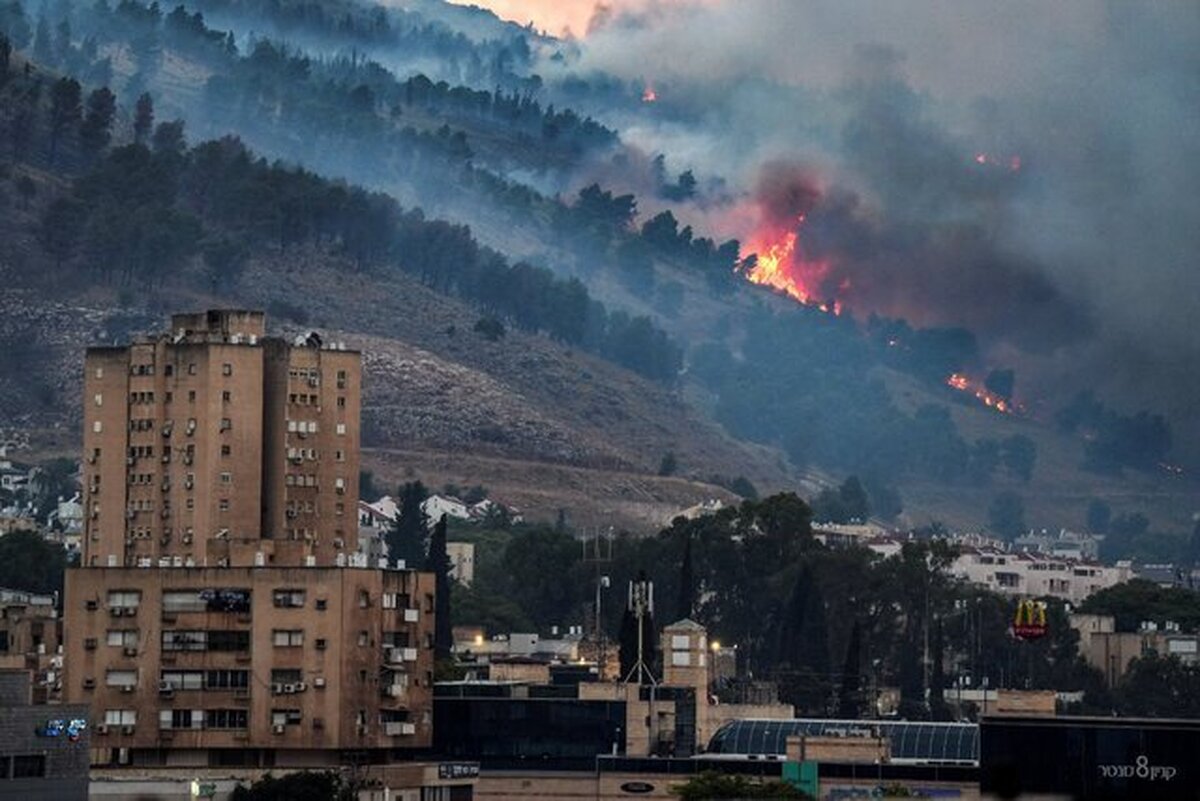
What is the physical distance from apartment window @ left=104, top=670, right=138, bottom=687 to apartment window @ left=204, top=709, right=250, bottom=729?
3.43 metres

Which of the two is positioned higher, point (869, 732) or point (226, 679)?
point (226, 679)

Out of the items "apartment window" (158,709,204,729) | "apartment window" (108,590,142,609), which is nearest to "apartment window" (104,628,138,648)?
"apartment window" (108,590,142,609)

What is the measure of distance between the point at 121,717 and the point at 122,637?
3.45 meters

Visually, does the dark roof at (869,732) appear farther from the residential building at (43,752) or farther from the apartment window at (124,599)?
the residential building at (43,752)

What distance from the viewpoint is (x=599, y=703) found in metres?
181

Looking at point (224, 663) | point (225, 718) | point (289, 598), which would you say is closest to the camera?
point (225, 718)

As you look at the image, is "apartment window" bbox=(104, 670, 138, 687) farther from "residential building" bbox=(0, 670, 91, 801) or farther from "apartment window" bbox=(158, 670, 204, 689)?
"residential building" bbox=(0, 670, 91, 801)

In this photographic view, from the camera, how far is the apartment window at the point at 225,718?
16588 cm

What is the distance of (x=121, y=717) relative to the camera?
166250 mm

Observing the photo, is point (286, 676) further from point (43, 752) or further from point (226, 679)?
point (43, 752)

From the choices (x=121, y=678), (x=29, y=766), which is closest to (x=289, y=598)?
(x=121, y=678)

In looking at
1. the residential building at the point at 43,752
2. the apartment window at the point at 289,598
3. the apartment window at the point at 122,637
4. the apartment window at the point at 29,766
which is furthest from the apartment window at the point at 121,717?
the apartment window at the point at 29,766

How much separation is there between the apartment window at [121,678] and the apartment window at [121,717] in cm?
113

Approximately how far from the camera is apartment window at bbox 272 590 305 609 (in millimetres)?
167125
